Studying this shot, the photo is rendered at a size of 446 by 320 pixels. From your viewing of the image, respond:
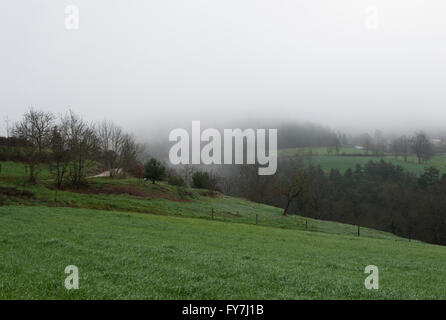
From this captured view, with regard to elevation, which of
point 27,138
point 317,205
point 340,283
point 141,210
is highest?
point 27,138

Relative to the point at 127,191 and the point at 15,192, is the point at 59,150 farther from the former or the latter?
the point at 15,192

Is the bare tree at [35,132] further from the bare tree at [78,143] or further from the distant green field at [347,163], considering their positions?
the distant green field at [347,163]

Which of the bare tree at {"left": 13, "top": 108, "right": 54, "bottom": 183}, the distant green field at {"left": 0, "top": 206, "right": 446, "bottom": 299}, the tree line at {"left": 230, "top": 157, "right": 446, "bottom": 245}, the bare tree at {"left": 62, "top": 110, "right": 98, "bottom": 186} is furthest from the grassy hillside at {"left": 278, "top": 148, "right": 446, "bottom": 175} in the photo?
the distant green field at {"left": 0, "top": 206, "right": 446, "bottom": 299}

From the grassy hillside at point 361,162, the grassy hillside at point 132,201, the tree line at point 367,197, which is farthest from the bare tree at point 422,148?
the grassy hillside at point 132,201

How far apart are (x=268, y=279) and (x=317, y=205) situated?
87.7 m

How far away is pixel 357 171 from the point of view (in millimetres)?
124688

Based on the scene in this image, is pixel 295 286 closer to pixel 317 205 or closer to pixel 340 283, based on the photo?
pixel 340 283

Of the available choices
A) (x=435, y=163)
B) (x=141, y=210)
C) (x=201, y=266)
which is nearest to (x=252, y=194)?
(x=141, y=210)

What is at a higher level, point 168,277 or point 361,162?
point 361,162

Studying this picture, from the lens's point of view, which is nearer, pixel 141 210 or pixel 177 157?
pixel 141 210

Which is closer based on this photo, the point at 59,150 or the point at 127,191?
the point at 59,150

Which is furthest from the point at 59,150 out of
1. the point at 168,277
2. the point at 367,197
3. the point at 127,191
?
the point at 367,197
